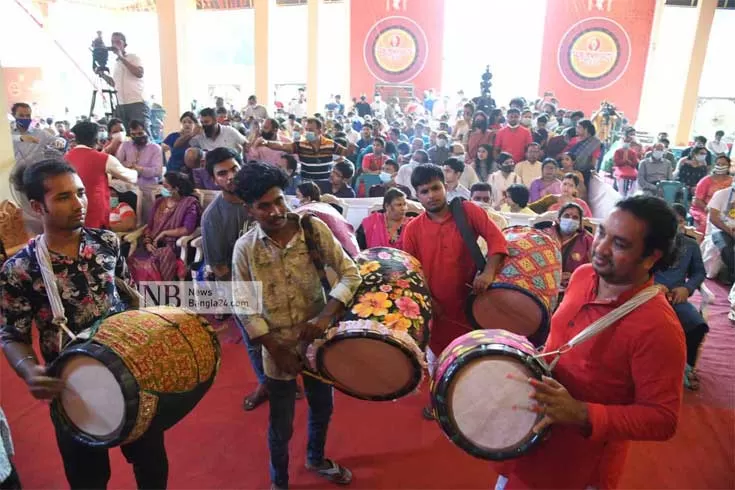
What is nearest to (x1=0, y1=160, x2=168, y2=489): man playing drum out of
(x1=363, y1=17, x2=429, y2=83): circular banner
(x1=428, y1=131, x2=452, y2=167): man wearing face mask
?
(x1=428, y1=131, x2=452, y2=167): man wearing face mask

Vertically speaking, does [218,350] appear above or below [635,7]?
below

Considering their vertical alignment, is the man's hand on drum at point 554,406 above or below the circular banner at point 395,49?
below

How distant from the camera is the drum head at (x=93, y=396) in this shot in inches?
62.2

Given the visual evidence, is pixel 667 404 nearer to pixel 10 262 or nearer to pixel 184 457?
pixel 10 262

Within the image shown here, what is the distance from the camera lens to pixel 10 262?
1727 mm

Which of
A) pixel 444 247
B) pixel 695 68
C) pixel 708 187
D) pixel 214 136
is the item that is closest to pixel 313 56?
pixel 214 136

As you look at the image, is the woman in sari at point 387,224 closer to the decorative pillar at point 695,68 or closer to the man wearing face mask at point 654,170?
the man wearing face mask at point 654,170

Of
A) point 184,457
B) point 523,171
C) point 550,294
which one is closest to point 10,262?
Result: point 184,457

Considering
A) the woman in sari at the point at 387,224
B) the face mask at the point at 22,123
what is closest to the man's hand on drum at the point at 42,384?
the woman in sari at the point at 387,224

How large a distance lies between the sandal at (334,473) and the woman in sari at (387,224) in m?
1.72

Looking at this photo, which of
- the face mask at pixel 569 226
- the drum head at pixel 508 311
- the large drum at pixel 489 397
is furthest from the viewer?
the face mask at pixel 569 226

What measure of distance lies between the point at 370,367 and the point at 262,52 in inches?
472

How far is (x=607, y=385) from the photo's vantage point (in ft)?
4.62

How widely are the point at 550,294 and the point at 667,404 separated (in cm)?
118
